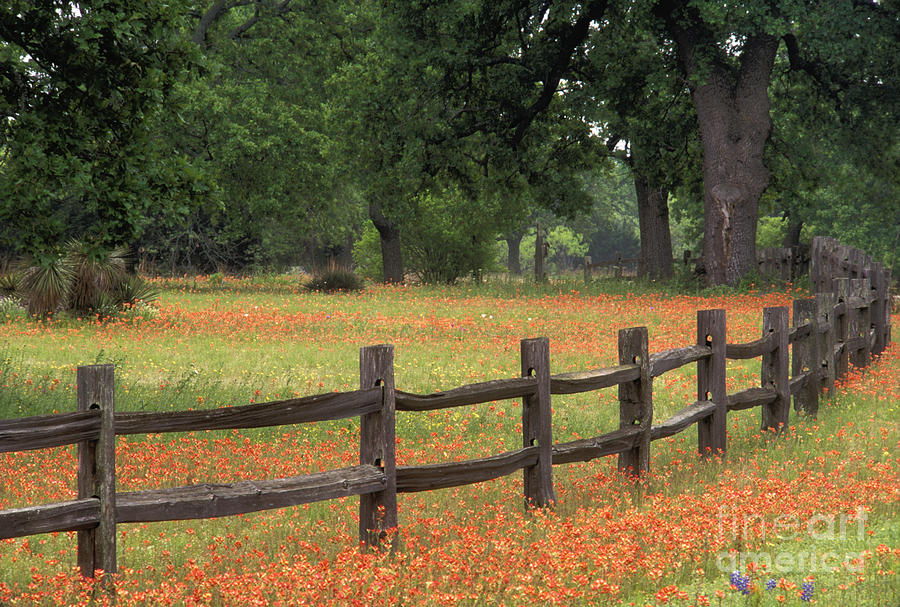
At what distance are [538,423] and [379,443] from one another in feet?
5.11

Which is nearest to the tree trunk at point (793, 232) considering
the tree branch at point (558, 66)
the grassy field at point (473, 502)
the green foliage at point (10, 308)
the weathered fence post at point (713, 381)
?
the tree branch at point (558, 66)

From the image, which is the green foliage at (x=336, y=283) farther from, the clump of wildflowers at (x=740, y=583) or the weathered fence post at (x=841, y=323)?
the clump of wildflowers at (x=740, y=583)

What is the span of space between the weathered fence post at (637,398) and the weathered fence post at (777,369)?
117 inches

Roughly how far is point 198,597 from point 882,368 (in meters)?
13.5

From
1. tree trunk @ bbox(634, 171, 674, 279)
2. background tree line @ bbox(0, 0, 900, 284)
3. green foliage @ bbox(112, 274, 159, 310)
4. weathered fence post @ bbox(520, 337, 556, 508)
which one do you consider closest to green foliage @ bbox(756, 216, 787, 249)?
background tree line @ bbox(0, 0, 900, 284)

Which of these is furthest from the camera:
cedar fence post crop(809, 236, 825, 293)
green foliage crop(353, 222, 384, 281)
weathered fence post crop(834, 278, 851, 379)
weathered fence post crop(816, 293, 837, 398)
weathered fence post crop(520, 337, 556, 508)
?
green foliage crop(353, 222, 384, 281)

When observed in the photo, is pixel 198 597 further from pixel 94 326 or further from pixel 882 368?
pixel 94 326

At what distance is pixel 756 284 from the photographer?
27.5 m

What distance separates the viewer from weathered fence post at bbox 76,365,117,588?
4648 mm

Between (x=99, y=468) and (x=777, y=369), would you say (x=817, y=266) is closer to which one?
(x=777, y=369)

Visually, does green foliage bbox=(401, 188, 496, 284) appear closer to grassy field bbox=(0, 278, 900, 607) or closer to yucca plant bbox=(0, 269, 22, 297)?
yucca plant bbox=(0, 269, 22, 297)

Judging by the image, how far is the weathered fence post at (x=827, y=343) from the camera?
38.2 feet

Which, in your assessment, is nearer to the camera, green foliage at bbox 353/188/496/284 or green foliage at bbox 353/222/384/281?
green foliage at bbox 353/188/496/284

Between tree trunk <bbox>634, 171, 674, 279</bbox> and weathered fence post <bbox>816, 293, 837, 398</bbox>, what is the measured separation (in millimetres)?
22504
